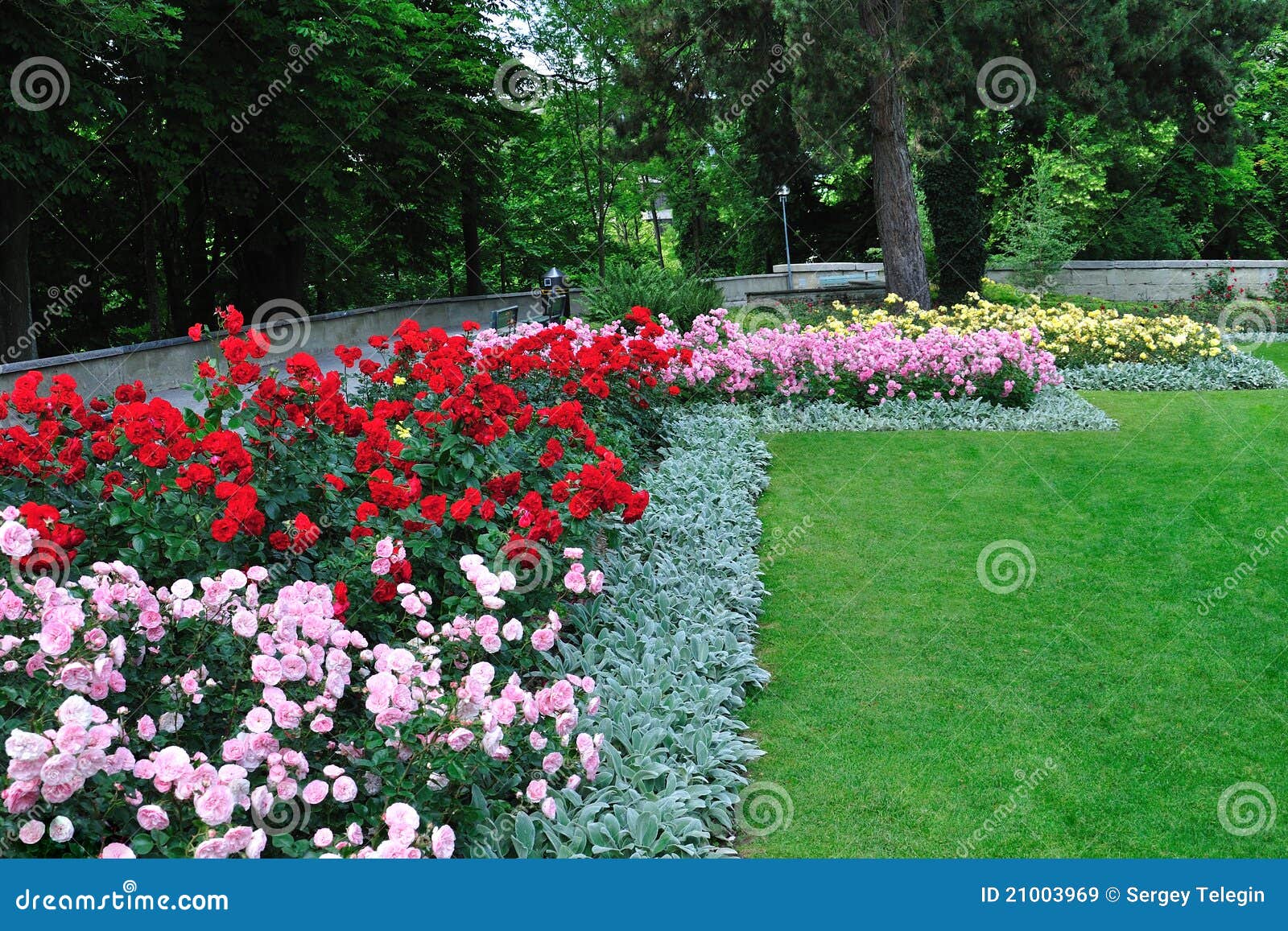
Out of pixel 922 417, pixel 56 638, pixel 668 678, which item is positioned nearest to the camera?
pixel 56 638

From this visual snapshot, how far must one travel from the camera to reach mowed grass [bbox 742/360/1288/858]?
3.50 meters

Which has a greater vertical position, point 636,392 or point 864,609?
point 636,392

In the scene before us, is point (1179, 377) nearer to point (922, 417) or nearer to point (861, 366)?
point (922, 417)

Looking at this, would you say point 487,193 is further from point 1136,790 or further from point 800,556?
point 1136,790

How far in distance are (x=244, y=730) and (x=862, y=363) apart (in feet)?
29.6

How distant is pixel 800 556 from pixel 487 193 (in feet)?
65.1

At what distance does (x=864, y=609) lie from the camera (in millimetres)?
5477

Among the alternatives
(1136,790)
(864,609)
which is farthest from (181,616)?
(864,609)

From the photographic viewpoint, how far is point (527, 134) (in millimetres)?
24281

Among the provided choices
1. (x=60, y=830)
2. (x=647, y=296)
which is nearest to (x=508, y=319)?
(x=647, y=296)

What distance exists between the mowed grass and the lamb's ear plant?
5144 millimetres

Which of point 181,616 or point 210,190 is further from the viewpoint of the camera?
point 210,190

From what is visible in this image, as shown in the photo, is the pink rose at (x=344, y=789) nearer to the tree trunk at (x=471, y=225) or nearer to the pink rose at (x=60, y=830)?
the pink rose at (x=60, y=830)

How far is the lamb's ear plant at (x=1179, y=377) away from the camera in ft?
44.3
